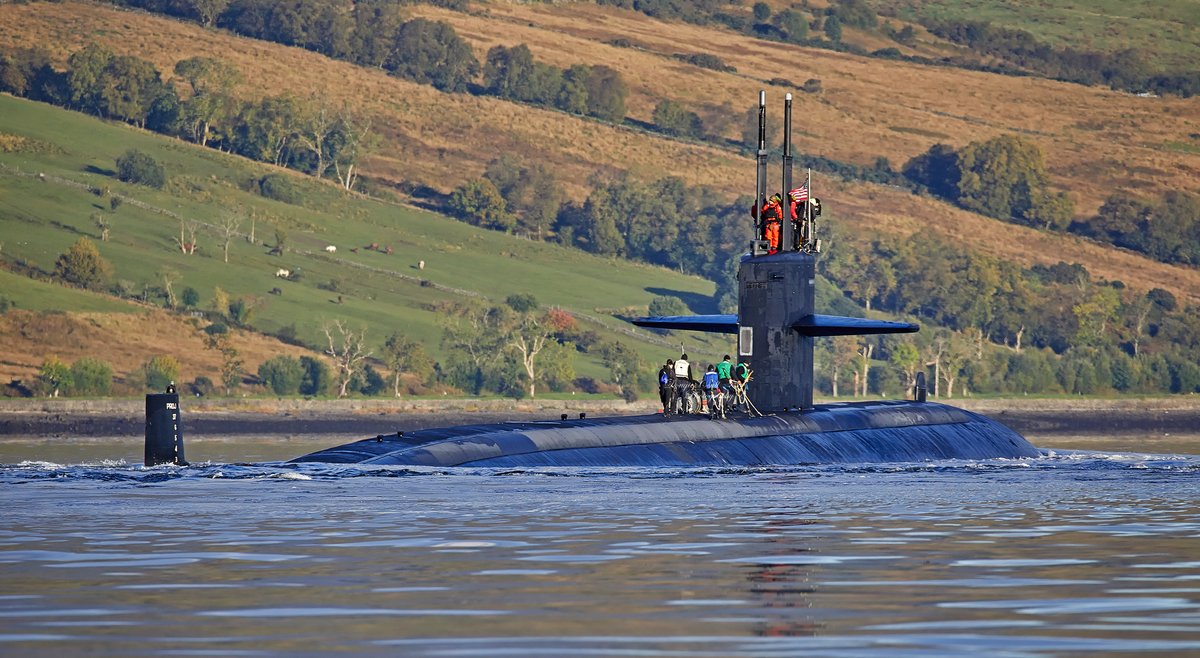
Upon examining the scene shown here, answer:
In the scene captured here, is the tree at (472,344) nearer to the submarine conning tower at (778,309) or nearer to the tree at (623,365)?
the tree at (623,365)

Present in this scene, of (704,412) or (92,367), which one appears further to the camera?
(92,367)

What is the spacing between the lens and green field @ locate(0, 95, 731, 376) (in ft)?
527

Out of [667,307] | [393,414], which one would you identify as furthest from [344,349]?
[667,307]

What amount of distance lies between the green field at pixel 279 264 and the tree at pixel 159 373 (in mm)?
12494

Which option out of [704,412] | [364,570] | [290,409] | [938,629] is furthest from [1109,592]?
[290,409]

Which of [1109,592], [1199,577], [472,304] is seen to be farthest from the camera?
[472,304]

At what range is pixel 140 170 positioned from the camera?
19300cm

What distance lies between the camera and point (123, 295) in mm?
157500

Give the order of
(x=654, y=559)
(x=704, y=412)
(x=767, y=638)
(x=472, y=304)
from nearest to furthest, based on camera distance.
→ (x=767, y=638)
(x=654, y=559)
(x=704, y=412)
(x=472, y=304)

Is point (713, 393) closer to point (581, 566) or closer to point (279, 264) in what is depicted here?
point (581, 566)

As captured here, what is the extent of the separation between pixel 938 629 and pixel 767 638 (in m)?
1.49

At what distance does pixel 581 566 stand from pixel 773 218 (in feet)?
80.1

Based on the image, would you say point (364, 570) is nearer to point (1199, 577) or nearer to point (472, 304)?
point (1199, 577)

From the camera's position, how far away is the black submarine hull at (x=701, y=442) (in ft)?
127
